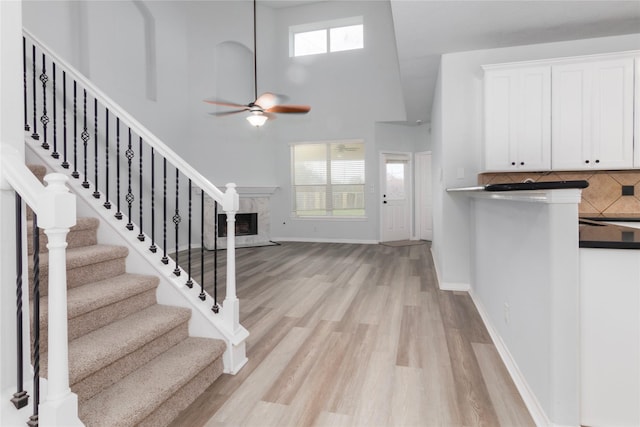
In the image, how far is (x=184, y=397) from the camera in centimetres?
191

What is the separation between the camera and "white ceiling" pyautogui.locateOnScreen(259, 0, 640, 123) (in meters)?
2.94

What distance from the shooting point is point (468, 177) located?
4051 mm

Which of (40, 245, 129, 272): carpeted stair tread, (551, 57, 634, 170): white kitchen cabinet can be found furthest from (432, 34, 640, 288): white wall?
(40, 245, 129, 272): carpeted stair tread

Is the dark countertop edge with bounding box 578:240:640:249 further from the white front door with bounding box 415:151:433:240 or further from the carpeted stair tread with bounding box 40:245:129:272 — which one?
the white front door with bounding box 415:151:433:240

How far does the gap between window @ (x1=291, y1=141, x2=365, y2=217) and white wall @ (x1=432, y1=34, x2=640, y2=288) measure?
418 cm

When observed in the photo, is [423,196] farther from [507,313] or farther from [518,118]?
[507,313]

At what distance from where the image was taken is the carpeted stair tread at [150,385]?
152cm

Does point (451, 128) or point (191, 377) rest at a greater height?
point (451, 128)

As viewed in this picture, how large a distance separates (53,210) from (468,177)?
3.91 meters

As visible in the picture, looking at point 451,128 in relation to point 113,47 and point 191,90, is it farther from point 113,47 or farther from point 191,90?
point 191,90

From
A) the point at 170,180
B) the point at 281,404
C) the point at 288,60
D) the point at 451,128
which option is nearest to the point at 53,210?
the point at 281,404

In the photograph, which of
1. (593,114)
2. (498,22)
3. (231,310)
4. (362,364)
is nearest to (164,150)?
(231,310)

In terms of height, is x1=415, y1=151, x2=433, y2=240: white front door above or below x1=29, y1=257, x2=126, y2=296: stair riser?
above

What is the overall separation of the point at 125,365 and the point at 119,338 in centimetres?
14
